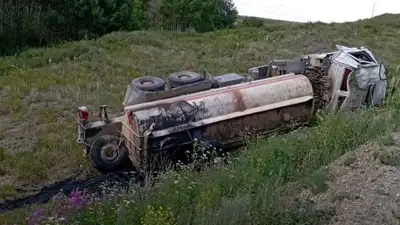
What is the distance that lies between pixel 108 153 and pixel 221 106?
2.01m

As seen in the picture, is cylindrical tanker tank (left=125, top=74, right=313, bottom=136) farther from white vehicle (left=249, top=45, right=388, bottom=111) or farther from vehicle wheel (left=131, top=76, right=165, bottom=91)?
vehicle wheel (left=131, top=76, right=165, bottom=91)

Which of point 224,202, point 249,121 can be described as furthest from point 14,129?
point 224,202

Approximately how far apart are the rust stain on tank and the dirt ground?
326 cm

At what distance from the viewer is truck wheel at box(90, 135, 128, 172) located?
888 centimetres

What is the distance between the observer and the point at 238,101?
906cm

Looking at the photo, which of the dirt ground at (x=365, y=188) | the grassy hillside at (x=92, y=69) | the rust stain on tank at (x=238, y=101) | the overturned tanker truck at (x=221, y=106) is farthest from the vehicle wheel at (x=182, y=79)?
the dirt ground at (x=365, y=188)

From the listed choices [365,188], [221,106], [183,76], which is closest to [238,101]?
[221,106]

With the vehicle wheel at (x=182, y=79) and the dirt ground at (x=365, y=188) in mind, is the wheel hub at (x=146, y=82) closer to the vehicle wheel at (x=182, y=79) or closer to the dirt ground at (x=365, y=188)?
the vehicle wheel at (x=182, y=79)

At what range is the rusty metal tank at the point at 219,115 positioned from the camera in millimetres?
8461

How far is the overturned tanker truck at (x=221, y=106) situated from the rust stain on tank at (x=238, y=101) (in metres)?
0.02

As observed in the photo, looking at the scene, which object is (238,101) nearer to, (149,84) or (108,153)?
(149,84)

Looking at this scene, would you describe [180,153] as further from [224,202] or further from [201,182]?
[224,202]

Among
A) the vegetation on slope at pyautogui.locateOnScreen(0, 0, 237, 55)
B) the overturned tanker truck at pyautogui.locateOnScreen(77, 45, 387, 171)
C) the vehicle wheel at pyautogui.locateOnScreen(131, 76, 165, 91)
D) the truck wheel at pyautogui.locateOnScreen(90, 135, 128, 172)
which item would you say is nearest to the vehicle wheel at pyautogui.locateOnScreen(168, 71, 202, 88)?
the overturned tanker truck at pyautogui.locateOnScreen(77, 45, 387, 171)

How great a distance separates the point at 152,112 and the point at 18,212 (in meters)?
2.52
